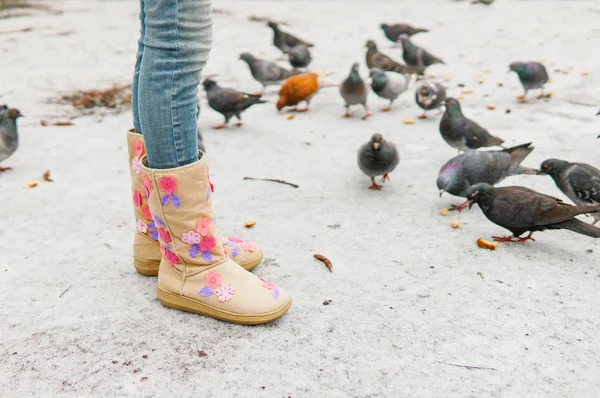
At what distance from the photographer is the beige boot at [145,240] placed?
2.60 meters

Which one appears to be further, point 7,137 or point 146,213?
point 7,137

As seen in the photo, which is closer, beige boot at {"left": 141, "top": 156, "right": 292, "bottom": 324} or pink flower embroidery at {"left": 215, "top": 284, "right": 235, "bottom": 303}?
beige boot at {"left": 141, "top": 156, "right": 292, "bottom": 324}

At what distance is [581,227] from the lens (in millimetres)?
3199

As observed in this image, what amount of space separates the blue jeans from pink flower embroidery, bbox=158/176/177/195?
0.18 ft

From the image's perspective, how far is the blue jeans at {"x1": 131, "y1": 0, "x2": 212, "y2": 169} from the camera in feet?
6.65

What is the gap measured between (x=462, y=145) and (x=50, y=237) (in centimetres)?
365

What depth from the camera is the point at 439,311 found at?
8.46ft

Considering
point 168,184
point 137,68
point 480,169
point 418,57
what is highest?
point 137,68

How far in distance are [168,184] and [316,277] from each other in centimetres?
105

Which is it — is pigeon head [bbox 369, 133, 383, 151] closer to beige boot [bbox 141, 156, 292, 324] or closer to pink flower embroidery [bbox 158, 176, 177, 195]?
beige boot [bbox 141, 156, 292, 324]

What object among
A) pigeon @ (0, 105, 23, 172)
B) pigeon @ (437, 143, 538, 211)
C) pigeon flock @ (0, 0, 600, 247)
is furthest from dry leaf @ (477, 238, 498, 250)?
pigeon @ (0, 105, 23, 172)

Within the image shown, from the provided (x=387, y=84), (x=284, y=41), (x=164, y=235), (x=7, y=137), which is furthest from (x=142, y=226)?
(x=284, y=41)

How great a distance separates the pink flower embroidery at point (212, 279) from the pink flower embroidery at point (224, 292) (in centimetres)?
3

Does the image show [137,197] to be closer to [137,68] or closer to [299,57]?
[137,68]
